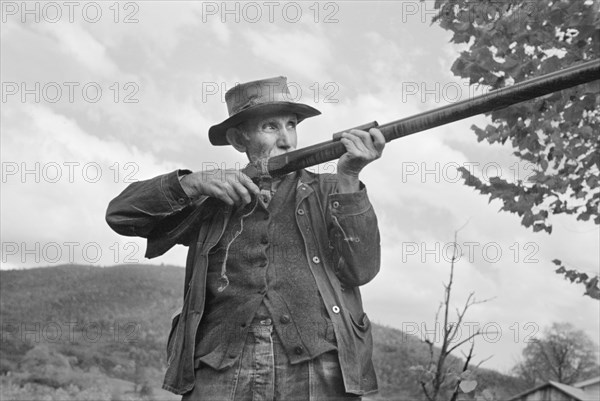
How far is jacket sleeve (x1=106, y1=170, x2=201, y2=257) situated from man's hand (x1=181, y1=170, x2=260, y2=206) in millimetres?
170

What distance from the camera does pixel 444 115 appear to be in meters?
4.25

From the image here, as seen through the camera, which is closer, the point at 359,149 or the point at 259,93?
the point at 359,149

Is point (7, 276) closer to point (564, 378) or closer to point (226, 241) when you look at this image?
point (226, 241)

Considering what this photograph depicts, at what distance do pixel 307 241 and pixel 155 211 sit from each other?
940 mm

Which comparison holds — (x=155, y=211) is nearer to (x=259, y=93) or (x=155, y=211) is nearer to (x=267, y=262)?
(x=267, y=262)

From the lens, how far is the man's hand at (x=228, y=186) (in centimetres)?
445

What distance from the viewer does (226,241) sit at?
4.61 m

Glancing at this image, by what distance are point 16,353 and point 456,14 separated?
1589cm

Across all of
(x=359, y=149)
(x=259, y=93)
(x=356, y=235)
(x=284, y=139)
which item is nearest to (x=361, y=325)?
(x=356, y=235)

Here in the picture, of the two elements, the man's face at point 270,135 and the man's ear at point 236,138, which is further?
the man's ear at point 236,138

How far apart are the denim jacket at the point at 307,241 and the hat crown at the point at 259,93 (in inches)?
20.5

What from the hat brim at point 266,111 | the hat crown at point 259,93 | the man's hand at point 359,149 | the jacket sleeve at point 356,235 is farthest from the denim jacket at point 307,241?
the hat crown at point 259,93

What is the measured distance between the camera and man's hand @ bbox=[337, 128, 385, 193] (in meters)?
4.28

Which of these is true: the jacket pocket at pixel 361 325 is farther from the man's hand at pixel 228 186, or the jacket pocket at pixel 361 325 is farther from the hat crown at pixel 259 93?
the hat crown at pixel 259 93
